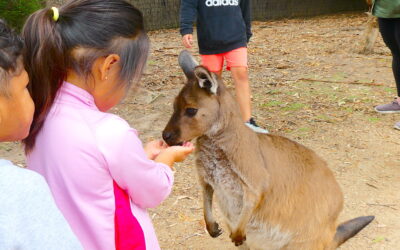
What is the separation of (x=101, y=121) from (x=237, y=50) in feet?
8.04

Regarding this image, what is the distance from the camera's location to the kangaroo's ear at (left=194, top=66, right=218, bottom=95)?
1920 millimetres

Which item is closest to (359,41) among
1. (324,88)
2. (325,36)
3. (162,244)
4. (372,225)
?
(325,36)

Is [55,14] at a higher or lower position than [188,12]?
higher

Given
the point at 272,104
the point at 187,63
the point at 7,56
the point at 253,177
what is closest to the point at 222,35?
the point at 272,104

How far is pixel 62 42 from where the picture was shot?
120cm

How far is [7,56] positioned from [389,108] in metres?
3.78

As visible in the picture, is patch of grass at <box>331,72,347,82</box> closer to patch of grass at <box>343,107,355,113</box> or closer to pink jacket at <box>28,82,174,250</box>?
patch of grass at <box>343,107,355,113</box>

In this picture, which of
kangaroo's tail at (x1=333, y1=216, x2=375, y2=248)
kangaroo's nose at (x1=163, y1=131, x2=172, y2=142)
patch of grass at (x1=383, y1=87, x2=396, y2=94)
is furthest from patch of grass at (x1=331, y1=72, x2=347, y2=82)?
kangaroo's nose at (x1=163, y1=131, x2=172, y2=142)

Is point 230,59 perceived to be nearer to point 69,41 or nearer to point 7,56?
point 69,41

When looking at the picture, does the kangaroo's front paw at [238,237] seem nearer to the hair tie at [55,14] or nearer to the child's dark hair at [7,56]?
the hair tie at [55,14]

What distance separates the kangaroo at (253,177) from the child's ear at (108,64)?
0.70 meters

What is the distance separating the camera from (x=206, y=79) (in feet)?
6.50

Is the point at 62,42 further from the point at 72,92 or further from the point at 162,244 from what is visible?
the point at 162,244

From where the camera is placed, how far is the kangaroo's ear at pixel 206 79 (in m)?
1.92
